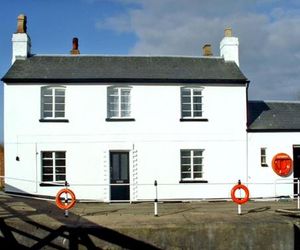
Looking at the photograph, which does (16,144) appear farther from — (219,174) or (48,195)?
(219,174)

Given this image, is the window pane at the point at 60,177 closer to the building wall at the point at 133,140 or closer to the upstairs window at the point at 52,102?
the building wall at the point at 133,140

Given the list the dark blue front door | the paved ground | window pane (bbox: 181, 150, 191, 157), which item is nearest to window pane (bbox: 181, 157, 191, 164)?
window pane (bbox: 181, 150, 191, 157)

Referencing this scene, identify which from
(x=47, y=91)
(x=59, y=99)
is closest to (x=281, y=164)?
(x=59, y=99)

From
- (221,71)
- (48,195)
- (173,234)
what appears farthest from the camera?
(221,71)

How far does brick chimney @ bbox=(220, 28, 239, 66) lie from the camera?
22.0 metres

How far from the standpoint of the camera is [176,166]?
19859mm

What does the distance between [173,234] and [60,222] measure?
10.8 feet

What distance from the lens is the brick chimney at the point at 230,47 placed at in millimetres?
22028

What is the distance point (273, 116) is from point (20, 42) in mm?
12631

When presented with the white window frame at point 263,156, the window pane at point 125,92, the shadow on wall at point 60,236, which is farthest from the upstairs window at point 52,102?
the white window frame at point 263,156

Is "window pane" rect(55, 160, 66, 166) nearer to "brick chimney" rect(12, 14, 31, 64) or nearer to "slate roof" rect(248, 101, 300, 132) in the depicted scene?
"brick chimney" rect(12, 14, 31, 64)

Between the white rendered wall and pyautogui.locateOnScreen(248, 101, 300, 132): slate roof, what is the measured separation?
1.10 feet

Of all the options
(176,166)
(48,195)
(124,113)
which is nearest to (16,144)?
(48,195)

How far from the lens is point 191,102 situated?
20.4 meters
